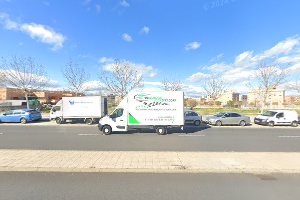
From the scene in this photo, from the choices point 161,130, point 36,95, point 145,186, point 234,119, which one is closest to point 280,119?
point 234,119

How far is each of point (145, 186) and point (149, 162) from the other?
1885mm

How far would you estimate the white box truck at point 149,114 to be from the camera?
14.5m

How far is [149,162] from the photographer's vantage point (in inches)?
275

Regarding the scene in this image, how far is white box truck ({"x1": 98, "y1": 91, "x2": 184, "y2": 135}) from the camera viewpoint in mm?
14477

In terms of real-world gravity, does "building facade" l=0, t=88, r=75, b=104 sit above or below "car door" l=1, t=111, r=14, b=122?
above

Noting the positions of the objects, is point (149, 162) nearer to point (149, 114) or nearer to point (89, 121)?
point (149, 114)

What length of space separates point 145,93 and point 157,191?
1019 centimetres

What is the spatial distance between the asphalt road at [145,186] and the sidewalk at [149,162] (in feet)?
1.14

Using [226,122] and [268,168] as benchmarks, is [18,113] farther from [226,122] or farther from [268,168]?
[268,168]

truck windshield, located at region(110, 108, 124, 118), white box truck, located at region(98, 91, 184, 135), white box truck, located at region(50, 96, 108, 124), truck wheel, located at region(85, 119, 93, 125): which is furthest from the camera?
white box truck, located at region(50, 96, 108, 124)

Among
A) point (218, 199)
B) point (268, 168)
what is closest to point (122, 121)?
point (268, 168)

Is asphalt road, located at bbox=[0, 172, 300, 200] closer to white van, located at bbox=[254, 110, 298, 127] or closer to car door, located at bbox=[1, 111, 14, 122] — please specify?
white van, located at bbox=[254, 110, 298, 127]

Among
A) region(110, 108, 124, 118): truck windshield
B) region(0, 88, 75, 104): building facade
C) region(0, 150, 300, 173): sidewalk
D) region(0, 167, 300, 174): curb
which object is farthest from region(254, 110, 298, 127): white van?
region(0, 88, 75, 104): building facade

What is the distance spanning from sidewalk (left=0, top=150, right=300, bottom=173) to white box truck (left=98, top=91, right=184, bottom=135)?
6344 millimetres
